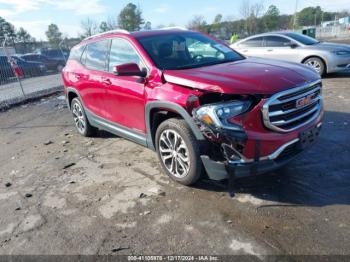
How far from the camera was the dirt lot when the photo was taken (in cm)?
297

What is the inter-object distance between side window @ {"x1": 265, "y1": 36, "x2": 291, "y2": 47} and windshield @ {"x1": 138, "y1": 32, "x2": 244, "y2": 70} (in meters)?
6.34

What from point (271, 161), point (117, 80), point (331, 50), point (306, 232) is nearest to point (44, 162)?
A: point (117, 80)

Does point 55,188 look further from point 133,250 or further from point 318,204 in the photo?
point 318,204

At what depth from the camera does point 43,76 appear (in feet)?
60.7

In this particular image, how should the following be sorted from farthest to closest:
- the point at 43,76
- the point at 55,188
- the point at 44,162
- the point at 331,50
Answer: the point at 43,76 → the point at 331,50 → the point at 44,162 → the point at 55,188

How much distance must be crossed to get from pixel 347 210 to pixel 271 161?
90cm

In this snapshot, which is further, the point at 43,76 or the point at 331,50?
the point at 43,76

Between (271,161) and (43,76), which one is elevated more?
(271,161)

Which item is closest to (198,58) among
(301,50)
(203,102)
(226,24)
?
(203,102)

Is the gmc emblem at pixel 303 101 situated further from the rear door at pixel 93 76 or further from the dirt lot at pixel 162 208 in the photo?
the rear door at pixel 93 76

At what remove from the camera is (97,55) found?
17.5 feet

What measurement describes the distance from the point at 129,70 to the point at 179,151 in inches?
46.5

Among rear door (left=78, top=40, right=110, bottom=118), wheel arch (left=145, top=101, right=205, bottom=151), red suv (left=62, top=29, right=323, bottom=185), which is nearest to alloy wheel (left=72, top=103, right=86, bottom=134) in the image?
rear door (left=78, top=40, right=110, bottom=118)

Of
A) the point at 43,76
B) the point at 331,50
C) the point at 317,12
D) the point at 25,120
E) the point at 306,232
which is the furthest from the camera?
the point at 317,12
